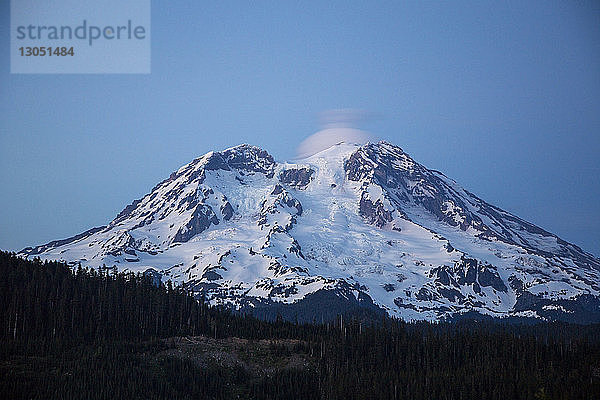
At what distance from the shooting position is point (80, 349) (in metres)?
144

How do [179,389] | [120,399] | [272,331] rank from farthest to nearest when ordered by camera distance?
1. [272,331]
2. [179,389]
3. [120,399]

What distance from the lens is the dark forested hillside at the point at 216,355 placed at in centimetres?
12900

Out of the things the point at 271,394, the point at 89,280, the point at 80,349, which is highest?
the point at 89,280

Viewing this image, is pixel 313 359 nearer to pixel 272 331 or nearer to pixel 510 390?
pixel 272 331

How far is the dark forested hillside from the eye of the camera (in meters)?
129

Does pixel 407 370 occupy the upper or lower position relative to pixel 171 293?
lower

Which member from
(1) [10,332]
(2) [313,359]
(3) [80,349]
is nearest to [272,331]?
(2) [313,359]

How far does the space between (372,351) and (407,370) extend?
52.6 ft

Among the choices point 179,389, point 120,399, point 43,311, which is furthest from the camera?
point 43,311

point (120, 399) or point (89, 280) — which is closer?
point (120, 399)

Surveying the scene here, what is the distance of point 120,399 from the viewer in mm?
124375

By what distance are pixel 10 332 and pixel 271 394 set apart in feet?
183

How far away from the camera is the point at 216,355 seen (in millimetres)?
149375

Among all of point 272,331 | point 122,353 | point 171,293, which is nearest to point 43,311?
point 122,353
